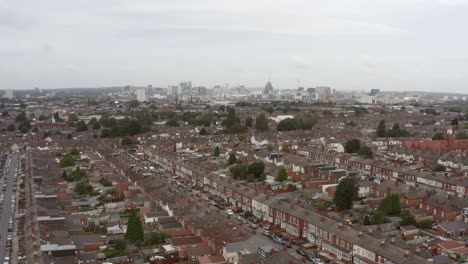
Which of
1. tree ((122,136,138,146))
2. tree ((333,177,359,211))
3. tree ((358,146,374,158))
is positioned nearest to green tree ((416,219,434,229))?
tree ((333,177,359,211))

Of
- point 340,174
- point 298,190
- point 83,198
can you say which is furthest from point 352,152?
point 83,198

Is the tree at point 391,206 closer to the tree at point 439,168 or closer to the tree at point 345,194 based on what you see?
the tree at point 345,194

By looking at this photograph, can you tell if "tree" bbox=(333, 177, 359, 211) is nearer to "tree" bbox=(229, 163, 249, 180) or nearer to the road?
"tree" bbox=(229, 163, 249, 180)

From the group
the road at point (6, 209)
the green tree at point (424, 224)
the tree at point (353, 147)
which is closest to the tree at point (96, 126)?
Result: the road at point (6, 209)

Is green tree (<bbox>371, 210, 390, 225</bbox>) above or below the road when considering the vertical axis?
above

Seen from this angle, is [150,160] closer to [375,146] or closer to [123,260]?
[375,146]

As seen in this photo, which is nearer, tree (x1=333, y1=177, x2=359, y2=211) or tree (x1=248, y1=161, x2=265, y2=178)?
tree (x1=333, y1=177, x2=359, y2=211)

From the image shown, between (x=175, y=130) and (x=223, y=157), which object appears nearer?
(x=223, y=157)

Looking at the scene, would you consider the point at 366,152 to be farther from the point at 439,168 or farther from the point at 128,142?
the point at 128,142

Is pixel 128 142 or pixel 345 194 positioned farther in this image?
pixel 128 142

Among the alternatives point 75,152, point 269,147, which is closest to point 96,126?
point 75,152

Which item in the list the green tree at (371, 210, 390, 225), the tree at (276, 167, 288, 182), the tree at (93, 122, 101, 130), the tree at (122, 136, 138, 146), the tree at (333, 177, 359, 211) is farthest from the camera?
the tree at (93, 122, 101, 130)
